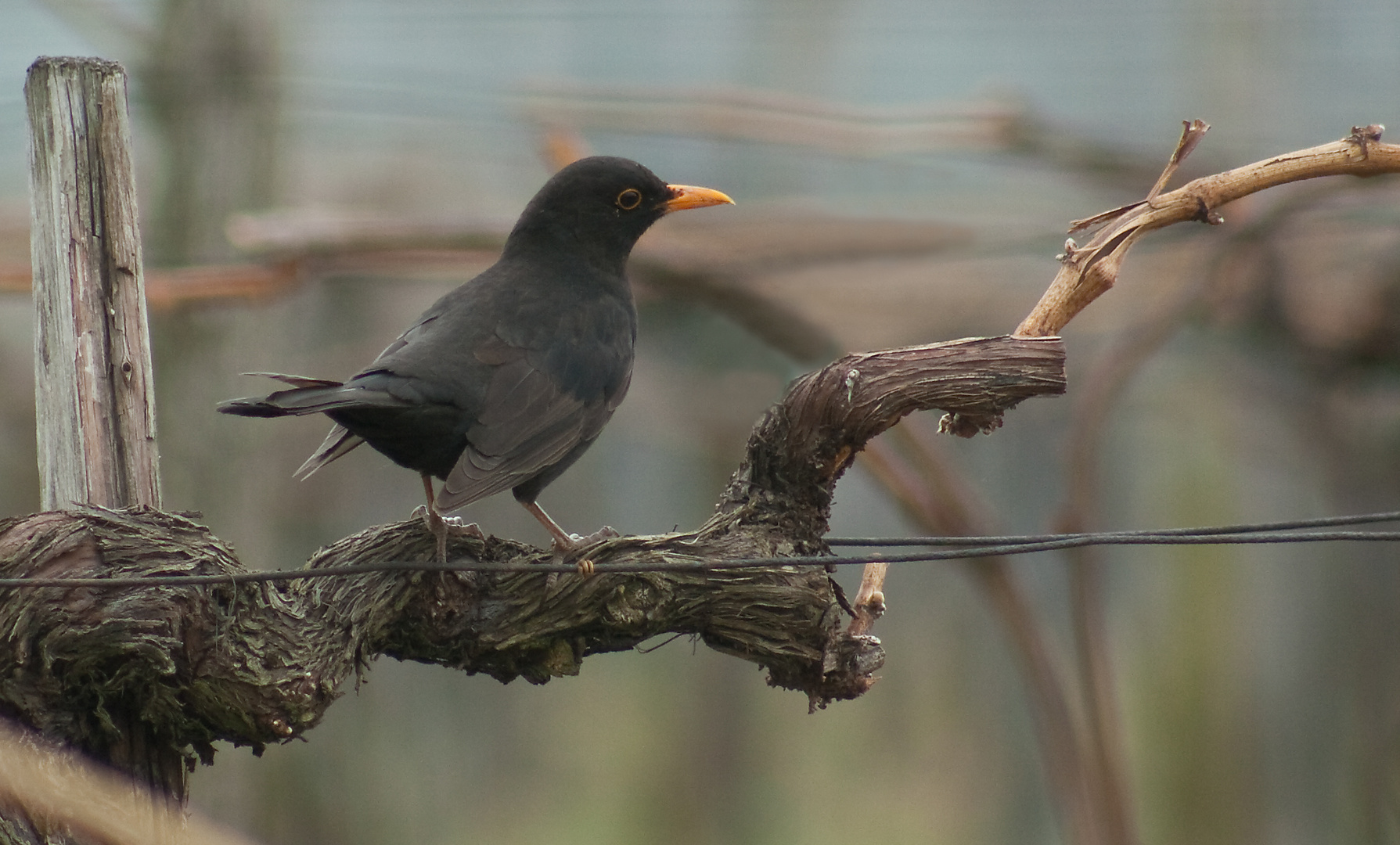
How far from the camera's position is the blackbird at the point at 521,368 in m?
3.14

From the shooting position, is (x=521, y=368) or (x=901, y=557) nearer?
(x=901, y=557)

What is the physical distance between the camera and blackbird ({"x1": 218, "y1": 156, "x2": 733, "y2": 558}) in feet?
10.3

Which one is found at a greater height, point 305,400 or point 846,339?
point 846,339

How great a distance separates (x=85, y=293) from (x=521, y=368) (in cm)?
107

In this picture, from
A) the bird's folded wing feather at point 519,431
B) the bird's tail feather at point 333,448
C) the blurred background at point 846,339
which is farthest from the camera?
the blurred background at point 846,339

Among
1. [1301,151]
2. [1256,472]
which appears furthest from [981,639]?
[1301,151]

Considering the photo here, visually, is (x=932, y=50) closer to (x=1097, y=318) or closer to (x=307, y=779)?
(x=1097, y=318)

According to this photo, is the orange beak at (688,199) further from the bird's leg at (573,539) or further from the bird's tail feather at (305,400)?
the bird's tail feather at (305,400)

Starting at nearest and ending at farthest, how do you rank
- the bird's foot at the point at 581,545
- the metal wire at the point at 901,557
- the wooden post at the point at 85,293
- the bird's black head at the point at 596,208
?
the metal wire at the point at 901,557
the bird's foot at the point at 581,545
the wooden post at the point at 85,293
the bird's black head at the point at 596,208

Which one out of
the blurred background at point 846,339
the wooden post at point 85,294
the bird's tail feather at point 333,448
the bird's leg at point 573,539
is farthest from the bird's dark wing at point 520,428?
the blurred background at point 846,339

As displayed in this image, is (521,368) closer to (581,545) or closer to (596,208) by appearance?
(581,545)

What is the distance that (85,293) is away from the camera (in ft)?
9.80

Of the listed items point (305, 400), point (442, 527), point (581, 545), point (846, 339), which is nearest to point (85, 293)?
point (305, 400)

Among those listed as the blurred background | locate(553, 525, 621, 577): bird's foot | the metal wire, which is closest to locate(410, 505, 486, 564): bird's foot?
locate(553, 525, 621, 577): bird's foot
